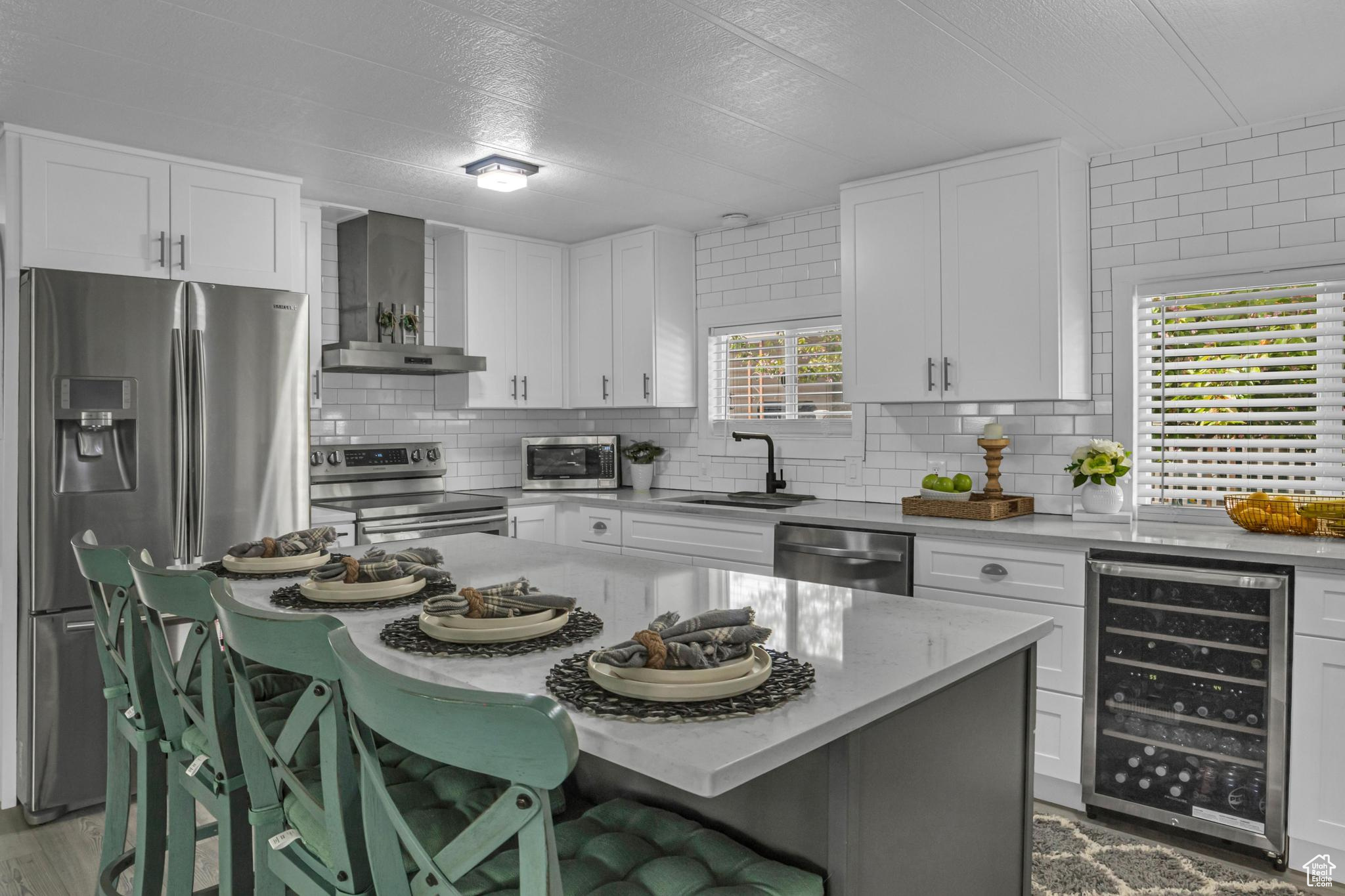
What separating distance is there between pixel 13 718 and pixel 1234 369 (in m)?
Answer: 4.72

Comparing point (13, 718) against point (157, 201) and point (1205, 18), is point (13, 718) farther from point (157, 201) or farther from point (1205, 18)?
point (1205, 18)

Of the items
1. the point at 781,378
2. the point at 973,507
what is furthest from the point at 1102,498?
the point at 781,378

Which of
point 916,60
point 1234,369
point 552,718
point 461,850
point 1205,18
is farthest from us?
point 1234,369

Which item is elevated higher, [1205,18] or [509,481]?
[1205,18]

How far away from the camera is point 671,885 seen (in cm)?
123

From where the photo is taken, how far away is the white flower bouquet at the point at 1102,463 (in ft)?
10.9

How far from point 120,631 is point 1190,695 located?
3.03 m

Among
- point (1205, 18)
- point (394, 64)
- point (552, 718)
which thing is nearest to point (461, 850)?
point (552, 718)

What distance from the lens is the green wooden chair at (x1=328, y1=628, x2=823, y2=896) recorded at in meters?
0.87

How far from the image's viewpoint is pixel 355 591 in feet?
6.34

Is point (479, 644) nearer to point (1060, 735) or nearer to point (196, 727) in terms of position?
point (196, 727)

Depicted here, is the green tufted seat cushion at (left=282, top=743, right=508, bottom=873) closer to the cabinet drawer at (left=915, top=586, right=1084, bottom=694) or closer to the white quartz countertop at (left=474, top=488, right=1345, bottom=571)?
the cabinet drawer at (left=915, top=586, right=1084, bottom=694)

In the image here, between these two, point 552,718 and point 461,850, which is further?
point 461,850

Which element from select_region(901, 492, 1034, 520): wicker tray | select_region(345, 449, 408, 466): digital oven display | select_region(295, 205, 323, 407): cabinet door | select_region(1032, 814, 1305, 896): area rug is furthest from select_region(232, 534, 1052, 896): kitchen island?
select_region(345, 449, 408, 466): digital oven display
